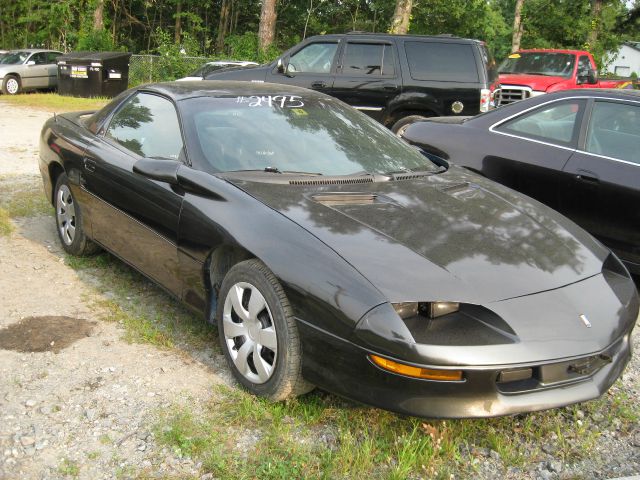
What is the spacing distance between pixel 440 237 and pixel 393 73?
7.31m

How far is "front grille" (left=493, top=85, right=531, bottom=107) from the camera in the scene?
45.1ft

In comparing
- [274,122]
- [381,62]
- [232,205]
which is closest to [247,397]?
[232,205]

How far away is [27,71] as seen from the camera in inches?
833

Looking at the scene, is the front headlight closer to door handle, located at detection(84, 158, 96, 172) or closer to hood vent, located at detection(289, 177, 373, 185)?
hood vent, located at detection(289, 177, 373, 185)

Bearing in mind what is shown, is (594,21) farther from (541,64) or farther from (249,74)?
(249,74)

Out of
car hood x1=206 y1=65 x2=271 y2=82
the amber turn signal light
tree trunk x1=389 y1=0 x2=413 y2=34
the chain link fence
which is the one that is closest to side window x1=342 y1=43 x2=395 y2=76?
car hood x1=206 y1=65 x2=271 y2=82

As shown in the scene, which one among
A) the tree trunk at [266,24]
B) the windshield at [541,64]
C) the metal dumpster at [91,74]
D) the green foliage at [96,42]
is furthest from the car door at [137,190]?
the green foliage at [96,42]

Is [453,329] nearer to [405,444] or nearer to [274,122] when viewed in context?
[405,444]

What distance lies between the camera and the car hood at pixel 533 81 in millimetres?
13752

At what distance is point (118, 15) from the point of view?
3547cm

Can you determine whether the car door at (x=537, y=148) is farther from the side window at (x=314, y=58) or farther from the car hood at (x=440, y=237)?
the side window at (x=314, y=58)

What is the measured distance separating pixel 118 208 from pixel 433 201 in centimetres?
195

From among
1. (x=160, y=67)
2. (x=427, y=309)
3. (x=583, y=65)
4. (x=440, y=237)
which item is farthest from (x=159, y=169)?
(x=160, y=67)

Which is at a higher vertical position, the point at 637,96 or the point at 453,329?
the point at 637,96
